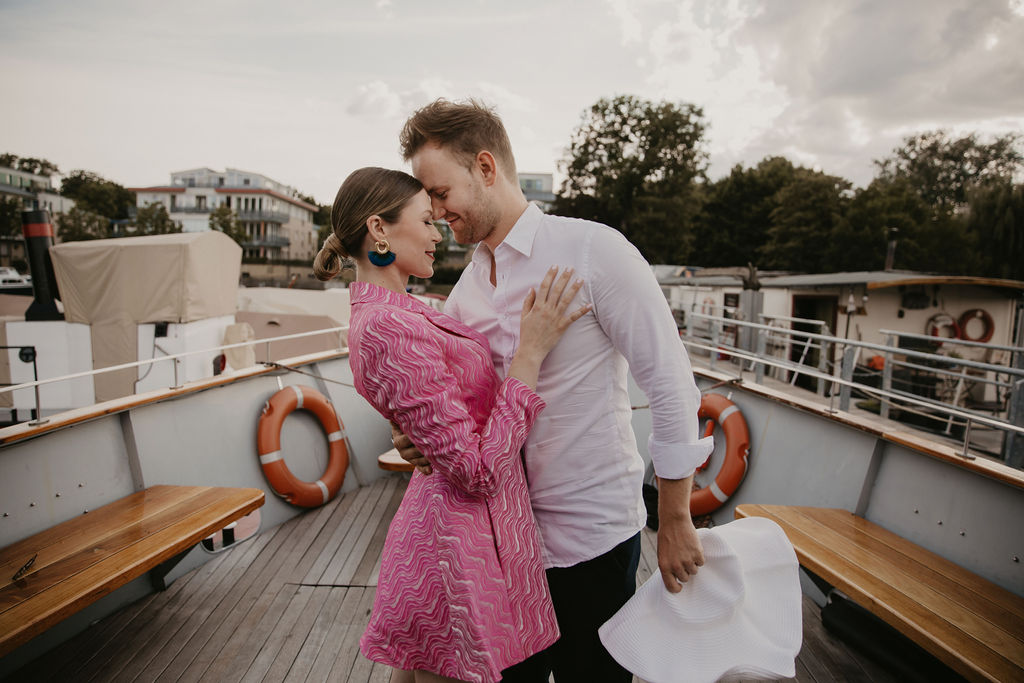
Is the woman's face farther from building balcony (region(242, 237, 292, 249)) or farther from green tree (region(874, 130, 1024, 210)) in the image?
building balcony (region(242, 237, 292, 249))

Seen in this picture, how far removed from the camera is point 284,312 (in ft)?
39.3

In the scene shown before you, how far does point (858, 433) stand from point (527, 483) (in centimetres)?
258

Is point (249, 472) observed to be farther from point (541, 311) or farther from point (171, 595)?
point (541, 311)

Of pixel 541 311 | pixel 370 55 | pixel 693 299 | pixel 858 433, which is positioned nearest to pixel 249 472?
pixel 541 311

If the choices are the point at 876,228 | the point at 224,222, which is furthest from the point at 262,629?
the point at 224,222

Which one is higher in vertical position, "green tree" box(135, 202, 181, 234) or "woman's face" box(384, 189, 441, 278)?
"green tree" box(135, 202, 181, 234)

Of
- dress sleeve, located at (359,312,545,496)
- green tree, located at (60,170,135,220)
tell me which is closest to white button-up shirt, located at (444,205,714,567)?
dress sleeve, located at (359,312,545,496)

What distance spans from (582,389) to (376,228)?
60 cm

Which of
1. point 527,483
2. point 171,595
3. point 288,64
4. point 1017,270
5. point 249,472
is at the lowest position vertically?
point 171,595

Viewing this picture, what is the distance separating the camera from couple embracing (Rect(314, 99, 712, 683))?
40.7 inches

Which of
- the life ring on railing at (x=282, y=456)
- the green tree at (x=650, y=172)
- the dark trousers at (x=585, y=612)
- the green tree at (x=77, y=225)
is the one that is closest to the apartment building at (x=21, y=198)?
the green tree at (x=77, y=225)

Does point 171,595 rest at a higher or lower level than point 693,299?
lower

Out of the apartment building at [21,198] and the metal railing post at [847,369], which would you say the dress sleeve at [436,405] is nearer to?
the metal railing post at [847,369]

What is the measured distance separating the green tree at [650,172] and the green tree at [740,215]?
10.0 meters
